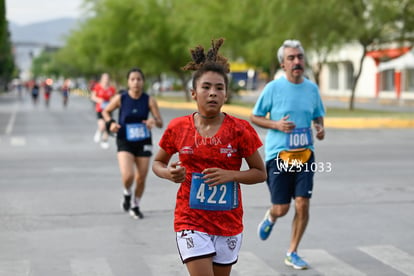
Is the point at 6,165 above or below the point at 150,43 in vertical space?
below

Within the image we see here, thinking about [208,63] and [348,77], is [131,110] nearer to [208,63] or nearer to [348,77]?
[208,63]

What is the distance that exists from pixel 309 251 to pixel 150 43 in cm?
4769

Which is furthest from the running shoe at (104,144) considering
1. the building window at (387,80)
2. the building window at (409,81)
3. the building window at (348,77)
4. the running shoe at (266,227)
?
the building window at (348,77)

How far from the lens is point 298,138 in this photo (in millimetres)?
6902

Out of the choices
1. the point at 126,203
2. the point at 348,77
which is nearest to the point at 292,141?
the point at 126,203

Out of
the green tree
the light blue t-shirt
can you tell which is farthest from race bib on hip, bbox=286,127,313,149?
the green tree

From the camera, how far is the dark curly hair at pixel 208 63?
14.7 feet

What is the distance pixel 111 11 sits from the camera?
56.3 metres

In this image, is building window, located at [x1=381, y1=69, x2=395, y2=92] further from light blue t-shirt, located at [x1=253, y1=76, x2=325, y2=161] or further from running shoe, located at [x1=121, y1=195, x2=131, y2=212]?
light blue t-shirt, located at [x1=253, y1=76, x2=325, y2=161]

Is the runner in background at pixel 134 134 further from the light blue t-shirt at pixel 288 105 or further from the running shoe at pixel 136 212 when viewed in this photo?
the light blue t-shirt at pixel 288 105

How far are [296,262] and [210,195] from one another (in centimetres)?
261

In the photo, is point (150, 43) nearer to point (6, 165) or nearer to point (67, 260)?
point (6, 165)

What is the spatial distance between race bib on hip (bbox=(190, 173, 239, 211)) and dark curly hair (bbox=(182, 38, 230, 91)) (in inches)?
21.4

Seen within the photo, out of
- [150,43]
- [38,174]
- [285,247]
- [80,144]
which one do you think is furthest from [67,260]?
[150,43]
